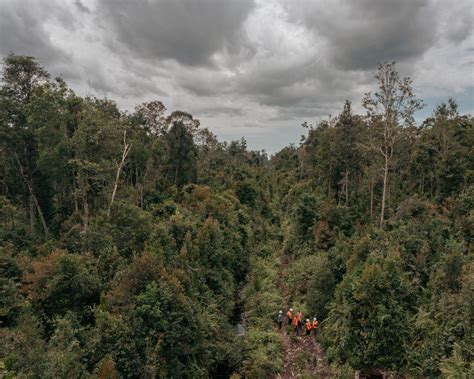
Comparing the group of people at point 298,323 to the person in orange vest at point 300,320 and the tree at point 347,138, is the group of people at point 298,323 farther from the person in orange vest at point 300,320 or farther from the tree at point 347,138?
the tree at point 347,138

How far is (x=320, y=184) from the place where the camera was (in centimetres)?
4519

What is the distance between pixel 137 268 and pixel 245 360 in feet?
24.1

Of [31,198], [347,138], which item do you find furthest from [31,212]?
[347,138]

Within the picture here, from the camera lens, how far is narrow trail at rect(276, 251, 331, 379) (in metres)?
15.1

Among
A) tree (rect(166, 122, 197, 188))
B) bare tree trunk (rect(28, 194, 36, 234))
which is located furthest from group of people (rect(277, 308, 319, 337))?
tree (rect(166, 122, 197, 188))

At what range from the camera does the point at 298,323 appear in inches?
734

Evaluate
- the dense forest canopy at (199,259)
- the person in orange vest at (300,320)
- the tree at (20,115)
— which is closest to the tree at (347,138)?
the dense forest canopy at (199,259)

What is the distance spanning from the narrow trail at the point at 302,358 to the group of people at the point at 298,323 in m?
0.30

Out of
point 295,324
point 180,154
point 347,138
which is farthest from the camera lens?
point 180,154

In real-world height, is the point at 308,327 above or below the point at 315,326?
below

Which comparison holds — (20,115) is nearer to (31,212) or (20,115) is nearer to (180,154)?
(31,212)

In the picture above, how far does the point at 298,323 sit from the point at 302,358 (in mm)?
2577

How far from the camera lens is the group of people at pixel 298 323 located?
1777cm

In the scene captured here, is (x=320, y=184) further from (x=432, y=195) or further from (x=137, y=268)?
(x=137, y=268)
